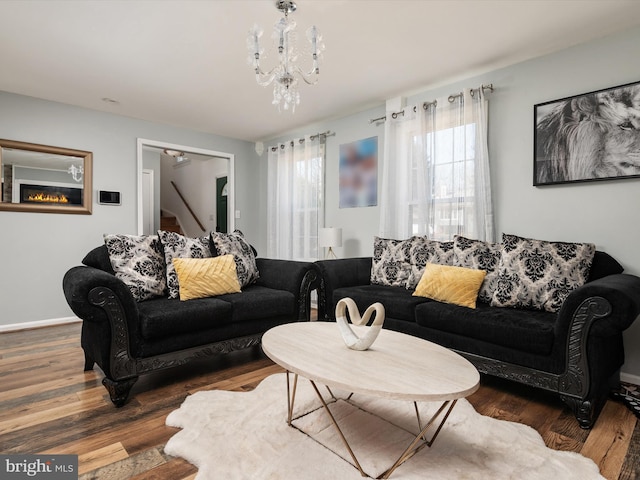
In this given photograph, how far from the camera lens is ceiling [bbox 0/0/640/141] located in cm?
232

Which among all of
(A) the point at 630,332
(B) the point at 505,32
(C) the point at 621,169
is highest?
(B) the point at 505,32

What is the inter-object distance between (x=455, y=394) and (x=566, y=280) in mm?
1610

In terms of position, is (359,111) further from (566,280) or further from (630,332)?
(630,332)

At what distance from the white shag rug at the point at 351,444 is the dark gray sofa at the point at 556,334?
33cm

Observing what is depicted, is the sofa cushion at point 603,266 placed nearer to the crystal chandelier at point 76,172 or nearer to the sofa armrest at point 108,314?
the sofa armrest at point 108,314

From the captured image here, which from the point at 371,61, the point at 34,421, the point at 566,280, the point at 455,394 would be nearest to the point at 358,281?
the point at 566,280

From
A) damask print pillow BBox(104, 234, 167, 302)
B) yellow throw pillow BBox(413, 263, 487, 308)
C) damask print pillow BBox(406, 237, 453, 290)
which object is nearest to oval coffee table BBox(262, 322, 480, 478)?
yellow throw pillow BBox(413, 263, 487, 308)

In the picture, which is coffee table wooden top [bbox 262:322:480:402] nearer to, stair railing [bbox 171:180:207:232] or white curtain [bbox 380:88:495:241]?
white curtain [bbox 380:88:495:241]

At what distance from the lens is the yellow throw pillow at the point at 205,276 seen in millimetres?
2609

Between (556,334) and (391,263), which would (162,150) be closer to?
(391,263)

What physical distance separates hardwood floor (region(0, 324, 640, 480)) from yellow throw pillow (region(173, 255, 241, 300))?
0.57 m

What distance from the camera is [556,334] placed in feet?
6.37

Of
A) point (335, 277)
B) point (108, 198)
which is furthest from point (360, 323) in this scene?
point (108, 198)

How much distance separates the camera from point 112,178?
4.41 meters
